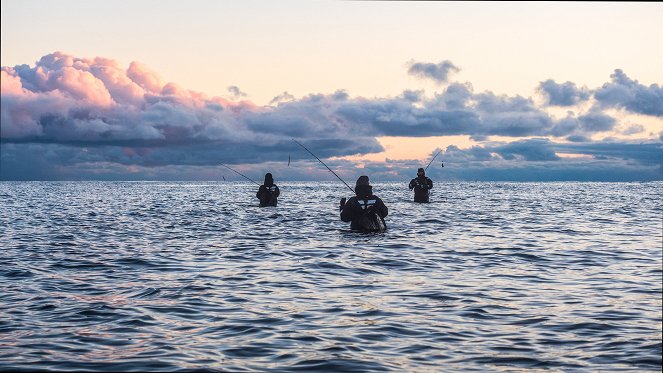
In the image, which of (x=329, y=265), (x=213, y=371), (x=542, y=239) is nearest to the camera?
(x=213, y=371)

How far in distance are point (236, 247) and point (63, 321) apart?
1121 cm

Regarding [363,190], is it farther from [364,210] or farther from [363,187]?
[364,210]

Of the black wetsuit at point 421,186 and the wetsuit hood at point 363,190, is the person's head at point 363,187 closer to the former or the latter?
the wetsuit hood at point 363,190

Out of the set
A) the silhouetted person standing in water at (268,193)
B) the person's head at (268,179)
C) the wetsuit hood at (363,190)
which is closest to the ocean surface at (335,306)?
the wetsuit hood at (363,190)

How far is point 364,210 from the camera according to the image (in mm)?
24391

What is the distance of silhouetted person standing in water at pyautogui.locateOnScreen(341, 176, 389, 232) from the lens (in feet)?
76.6

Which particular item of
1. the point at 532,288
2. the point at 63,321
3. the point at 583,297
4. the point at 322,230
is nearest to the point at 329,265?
the point at 532,288

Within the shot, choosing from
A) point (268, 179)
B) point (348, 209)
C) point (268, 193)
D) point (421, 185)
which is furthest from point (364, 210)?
point (421, 185)

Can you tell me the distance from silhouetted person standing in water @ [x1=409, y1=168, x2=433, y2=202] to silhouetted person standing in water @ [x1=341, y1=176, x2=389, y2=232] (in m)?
18.2

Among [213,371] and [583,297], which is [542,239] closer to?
[583,297]

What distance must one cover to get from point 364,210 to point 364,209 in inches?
2.9

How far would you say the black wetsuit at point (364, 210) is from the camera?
23.6 meters

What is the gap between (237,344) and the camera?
8.95 meters

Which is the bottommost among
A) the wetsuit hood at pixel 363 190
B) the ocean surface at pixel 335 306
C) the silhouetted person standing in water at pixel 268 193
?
the ocean surface at pixel 335 306
